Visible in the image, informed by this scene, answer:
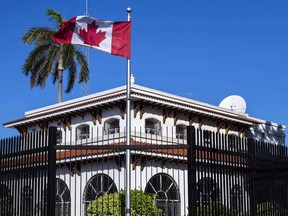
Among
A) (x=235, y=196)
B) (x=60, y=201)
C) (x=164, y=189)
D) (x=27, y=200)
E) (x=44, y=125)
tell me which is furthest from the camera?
(x=44, y=125)

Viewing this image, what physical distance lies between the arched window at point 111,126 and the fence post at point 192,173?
23806 mm

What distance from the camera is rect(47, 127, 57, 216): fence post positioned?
33.8ft

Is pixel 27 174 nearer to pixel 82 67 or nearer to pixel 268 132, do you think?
pixel 82 67

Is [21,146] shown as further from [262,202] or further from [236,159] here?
[262,202]

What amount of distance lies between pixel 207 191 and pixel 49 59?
37015 mm

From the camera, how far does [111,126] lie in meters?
34.9

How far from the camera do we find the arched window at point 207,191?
10.4m

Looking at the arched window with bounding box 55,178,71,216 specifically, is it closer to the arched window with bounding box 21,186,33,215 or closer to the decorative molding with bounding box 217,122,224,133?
the arched window with bounding box 21,186,33,215

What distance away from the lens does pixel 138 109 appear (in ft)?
111

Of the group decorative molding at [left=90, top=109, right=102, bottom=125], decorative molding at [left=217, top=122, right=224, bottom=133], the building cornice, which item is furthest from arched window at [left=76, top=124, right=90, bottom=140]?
decorative molding at [left=217, top=122, right=224, bottom=133]

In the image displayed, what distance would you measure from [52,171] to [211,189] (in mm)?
3079

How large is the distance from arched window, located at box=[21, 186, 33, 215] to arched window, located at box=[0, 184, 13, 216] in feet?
1.53

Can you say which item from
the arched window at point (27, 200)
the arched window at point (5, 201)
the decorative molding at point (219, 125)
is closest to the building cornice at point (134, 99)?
the decorative molding at point (219, 125)

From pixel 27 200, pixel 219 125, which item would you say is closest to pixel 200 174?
pixel 27 200
